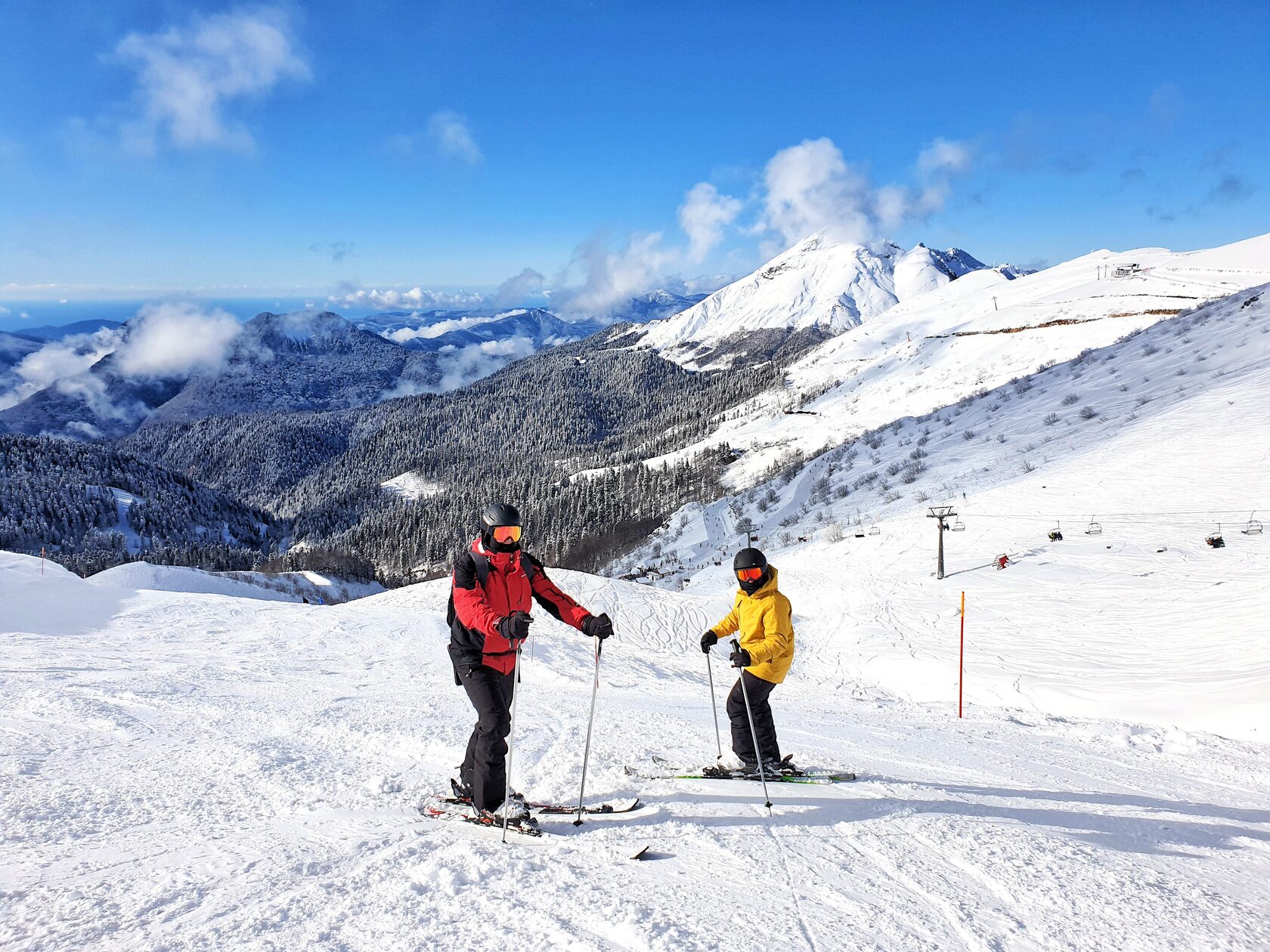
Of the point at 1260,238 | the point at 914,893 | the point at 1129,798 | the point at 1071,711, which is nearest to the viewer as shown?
the point at 914,893

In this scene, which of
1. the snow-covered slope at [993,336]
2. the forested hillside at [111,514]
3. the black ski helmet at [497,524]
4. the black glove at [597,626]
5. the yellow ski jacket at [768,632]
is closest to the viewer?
the black ski helmet at [497,524]

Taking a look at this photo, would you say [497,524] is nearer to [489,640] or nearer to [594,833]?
[489,640]

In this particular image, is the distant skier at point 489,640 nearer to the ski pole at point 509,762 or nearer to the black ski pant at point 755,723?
the ski pole at point 509,762

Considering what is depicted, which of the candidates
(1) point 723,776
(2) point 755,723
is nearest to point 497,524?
(2) point 755,723

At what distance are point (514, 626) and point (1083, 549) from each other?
20.7 metres

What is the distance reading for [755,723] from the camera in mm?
6578

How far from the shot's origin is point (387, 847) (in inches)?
186

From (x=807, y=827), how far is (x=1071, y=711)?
982 centimetres

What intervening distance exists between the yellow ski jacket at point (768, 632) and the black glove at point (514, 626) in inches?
81.5

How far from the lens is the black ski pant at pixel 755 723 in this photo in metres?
6.59

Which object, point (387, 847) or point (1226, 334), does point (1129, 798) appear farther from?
point (1226, 334)

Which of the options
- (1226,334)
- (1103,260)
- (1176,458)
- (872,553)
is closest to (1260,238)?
(1103,260)

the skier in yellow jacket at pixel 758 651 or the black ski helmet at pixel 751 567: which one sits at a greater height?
the black ski helmet at pixel 751 567

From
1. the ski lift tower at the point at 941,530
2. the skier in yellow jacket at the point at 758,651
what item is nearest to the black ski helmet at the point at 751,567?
the skier in yellow jacket at the point at 758,651
